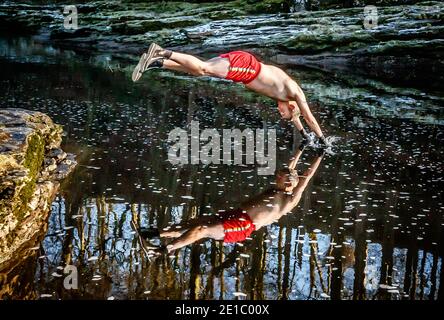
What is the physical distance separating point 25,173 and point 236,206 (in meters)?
2.46

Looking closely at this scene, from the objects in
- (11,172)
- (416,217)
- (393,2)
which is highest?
(393,2)

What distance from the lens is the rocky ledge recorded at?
497cm

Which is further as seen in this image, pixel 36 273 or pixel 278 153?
pixel 278 153

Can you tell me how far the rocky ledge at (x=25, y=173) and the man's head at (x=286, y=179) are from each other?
3.02 meters

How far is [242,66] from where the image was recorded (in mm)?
8086

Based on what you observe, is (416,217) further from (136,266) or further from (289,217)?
(136,266)

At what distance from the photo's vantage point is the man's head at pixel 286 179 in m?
7.18

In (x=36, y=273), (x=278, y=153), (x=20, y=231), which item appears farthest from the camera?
(x=278, y=153)

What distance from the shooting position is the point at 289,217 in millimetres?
6012

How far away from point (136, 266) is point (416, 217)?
141 inches

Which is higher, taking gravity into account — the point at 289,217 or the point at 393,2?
the point at 393,2

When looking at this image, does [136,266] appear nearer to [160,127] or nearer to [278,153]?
[278,153]

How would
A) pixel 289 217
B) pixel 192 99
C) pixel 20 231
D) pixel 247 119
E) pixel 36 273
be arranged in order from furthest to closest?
pixel 192 99 → pixel 247 119 → pixel 289 217 → pixel 20 231 → pixel 36 273

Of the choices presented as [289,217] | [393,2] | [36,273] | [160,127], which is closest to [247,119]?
[160,127]
